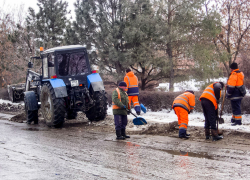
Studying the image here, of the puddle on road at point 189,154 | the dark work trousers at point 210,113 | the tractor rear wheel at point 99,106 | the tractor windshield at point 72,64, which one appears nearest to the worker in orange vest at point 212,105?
the dark work trousers at point 210,113

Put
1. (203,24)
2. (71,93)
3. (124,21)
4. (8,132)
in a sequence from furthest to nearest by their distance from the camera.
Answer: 1. (124,21)
2. (203,24)
3. (71,93)
4. (8,132)

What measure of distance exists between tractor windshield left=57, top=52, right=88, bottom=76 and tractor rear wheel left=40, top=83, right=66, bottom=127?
30.6 inches

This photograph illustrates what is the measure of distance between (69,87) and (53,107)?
1108mm

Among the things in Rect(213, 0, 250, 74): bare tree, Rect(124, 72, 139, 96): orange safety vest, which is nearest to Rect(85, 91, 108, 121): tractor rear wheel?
Rect(124, 72, 139, 96): orange safety vest

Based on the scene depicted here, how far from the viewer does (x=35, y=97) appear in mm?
12211

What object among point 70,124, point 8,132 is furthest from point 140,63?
point 8,132

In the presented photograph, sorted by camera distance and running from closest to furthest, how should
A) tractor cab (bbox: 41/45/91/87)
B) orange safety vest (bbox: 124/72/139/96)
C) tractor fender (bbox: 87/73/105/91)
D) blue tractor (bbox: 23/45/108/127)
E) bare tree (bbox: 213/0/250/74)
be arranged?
blue tractor (bbox: 23/45/108/127)
tractor fender (bbox: 87/73/105/91)
tractor cab (bbox: 41/45/91/87)
orange safety vest (bbox: 124/72/139/96)
bare tree (bbox: 213/0/250/74)

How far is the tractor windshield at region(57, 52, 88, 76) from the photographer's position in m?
11.2

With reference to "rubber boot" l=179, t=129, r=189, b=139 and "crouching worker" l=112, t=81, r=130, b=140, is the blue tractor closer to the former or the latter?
"crouching worker" l=112, t=81, r=130, b=140

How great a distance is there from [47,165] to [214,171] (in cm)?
290

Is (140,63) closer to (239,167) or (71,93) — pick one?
(71,93)

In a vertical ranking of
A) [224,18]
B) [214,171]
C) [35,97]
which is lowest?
[214,171]

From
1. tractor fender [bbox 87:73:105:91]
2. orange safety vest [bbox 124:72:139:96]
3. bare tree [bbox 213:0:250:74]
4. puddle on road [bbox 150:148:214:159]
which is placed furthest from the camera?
→ bare tree [bbox 213:0:250:74]

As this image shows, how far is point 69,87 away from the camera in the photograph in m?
11.3
